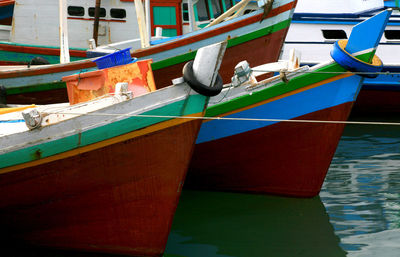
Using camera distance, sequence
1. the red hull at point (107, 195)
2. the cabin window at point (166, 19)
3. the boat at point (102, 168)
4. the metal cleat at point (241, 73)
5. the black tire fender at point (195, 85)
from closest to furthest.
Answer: the black tire fender at point (195, 85) < the boat at point (102, 168) < the red hull at point (107, 195) < the metal cleat at point (241, 73) < the cabin window at point (166, 19)

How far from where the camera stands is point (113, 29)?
13.1 meters

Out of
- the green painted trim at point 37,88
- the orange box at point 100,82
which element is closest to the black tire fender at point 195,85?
the orange box at point 100,82

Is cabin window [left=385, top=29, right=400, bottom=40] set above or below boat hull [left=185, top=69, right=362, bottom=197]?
below

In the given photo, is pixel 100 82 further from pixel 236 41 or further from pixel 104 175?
pixel 236 41

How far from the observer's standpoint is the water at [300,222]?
20.9 feet

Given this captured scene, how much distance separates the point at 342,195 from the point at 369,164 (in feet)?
5.81

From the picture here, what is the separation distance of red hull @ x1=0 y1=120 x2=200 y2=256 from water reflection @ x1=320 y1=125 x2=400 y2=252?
2.04 m

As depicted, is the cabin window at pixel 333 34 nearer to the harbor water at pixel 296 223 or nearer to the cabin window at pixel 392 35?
the cabin window at pixel 392 35

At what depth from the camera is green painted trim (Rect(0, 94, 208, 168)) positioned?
17.7 ft

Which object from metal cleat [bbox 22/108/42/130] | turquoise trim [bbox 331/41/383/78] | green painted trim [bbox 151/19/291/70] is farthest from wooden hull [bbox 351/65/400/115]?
metal cleat [bbox 22/108/42/130]

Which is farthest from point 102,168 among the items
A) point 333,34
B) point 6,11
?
point 6,11

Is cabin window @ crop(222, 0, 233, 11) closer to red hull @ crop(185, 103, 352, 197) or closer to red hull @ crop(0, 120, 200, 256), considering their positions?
red hull @ crop(185, 103, 352, 197)

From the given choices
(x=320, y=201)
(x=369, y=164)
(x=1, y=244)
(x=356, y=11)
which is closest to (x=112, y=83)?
(x=1, y=244)

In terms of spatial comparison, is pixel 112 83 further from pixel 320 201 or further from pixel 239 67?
pixel 320 201
